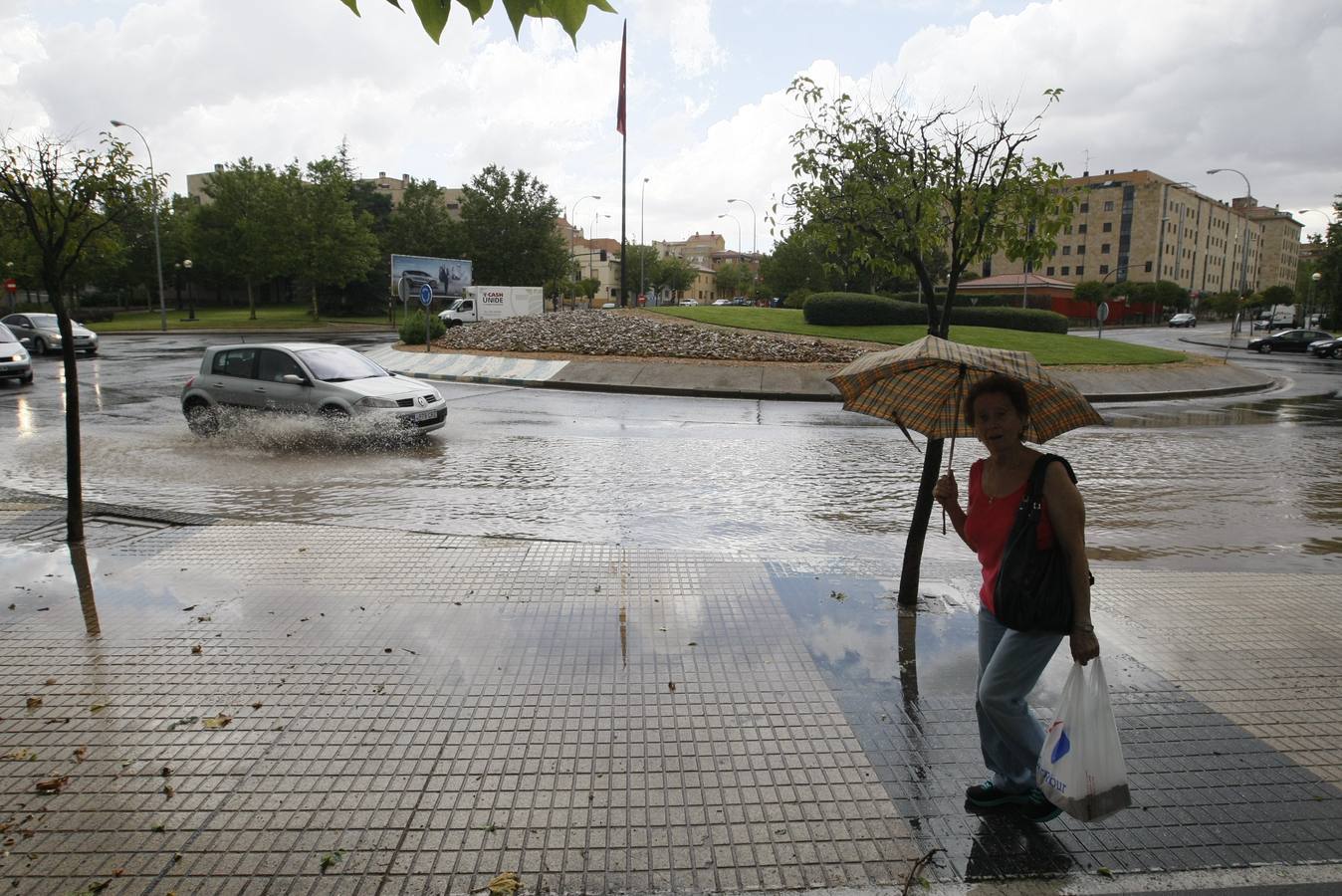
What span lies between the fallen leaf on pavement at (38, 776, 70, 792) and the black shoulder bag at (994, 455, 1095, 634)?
3.69 m

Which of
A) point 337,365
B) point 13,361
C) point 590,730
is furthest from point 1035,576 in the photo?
point 13,361

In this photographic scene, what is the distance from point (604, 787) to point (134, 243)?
66859 millimetres

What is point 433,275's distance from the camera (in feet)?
168

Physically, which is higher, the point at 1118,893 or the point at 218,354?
the point at 218,354

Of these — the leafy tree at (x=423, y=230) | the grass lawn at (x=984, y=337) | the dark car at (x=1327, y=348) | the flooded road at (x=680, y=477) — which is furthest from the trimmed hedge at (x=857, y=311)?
the leafy tree at (x=423, y=230)

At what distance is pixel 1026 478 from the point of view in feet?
9.80

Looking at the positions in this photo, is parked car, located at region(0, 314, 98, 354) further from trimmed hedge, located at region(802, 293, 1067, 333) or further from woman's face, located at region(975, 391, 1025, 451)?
woman's face, located at region(975, 391, 1025, 451)

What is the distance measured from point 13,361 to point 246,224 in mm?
37230

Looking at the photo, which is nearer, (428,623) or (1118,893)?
(1118,893)

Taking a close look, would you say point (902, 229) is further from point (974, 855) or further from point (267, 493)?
point (267, 493)

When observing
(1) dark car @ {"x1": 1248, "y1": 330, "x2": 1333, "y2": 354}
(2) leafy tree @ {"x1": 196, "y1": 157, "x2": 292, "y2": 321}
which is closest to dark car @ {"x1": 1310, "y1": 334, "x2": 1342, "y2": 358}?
(1) dark car @ {"x1": 1248, "y1": 330, "x2": 1333, "y2": 354}

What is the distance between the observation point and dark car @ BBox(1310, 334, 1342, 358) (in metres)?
40.6

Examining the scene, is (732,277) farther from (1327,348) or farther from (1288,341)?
(1327,348)

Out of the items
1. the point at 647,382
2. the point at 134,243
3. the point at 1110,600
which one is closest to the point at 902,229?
the point at 1110,600
